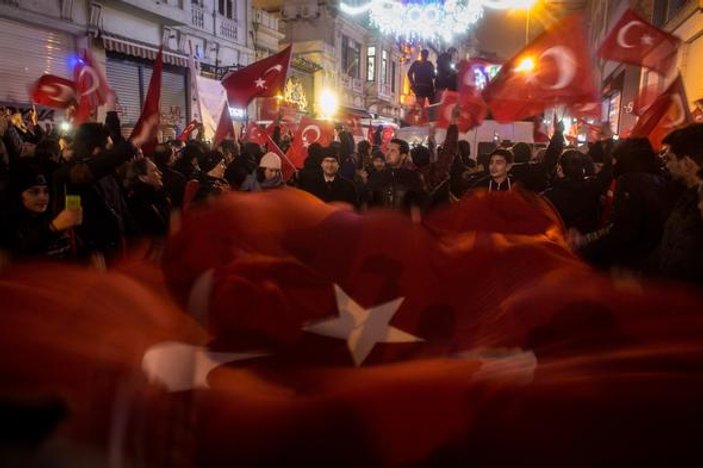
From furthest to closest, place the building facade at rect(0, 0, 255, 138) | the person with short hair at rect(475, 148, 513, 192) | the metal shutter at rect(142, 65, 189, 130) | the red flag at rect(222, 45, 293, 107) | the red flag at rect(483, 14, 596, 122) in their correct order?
1. the metal shutter at rect(142, 65, 189, 130)
2. the building facade at rect(0, 0, 255, 138)
3. the red flag at rect(222, 45, 293, 107)
4. the person with short hair at rect(475, 148, 513, 192)
5. the red flag at rect(483, 14, 596, 122)

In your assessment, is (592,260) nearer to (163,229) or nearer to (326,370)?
(326,370)

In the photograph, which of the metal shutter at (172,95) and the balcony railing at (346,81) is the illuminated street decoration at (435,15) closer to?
the metal shutter at (172,95)

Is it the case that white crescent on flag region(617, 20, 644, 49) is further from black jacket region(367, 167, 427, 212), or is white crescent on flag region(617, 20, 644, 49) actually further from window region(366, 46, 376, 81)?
window region(366, 46, 376, 81)

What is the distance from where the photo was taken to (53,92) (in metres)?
8.92

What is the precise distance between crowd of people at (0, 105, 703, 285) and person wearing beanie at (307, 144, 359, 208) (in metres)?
0.01

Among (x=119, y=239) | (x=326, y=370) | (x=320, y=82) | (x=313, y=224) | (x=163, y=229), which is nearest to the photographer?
(x=326, y=370)

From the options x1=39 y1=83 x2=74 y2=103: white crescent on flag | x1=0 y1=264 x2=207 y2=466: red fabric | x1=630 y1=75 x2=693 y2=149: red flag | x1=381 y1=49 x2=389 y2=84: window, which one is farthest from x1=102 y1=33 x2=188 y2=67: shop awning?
x1=381 y1=49 x2=389 y2=84: window

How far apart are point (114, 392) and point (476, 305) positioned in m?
1.67

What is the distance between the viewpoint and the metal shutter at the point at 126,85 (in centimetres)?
1842

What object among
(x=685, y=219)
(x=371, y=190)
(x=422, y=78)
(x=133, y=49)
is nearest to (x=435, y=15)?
(x=422, y=78)

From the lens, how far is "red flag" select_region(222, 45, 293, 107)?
8.64 meters

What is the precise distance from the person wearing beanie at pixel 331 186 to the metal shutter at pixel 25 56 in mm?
12510

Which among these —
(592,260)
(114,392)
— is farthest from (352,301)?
(592,260)

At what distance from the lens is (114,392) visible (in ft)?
6.49
